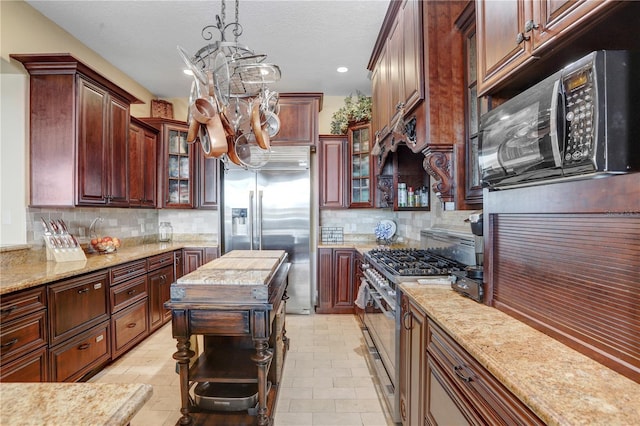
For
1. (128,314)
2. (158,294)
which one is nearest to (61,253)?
(128,314)

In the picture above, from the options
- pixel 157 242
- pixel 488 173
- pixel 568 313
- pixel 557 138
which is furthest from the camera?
pixel 157 242

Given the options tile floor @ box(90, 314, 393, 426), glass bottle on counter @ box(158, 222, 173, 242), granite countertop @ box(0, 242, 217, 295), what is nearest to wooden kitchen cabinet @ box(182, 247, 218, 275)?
glass bottle on counter @ box(158, 222, 173, 242)

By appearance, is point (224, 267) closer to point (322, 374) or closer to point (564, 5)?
point (322, 374)

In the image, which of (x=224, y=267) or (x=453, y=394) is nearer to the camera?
(x=453, y=394)

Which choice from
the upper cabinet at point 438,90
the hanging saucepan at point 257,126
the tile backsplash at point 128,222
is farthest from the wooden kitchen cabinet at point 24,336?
the upper cabinet at point 438,90

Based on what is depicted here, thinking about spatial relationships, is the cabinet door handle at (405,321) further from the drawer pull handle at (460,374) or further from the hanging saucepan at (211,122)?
the hanging saucepan at (211,122)

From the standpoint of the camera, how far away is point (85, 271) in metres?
2.53

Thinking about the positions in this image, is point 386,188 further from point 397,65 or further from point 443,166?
point 443,166

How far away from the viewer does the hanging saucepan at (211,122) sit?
1739mm

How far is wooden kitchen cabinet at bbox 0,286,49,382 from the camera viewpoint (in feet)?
6.20

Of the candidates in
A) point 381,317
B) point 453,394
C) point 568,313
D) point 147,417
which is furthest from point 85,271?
point 568,313

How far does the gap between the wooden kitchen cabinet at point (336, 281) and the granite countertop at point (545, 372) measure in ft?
9.68

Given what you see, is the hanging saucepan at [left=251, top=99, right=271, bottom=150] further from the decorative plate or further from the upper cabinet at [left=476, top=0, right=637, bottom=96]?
the decorative plate

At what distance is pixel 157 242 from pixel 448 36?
15.1 ft
